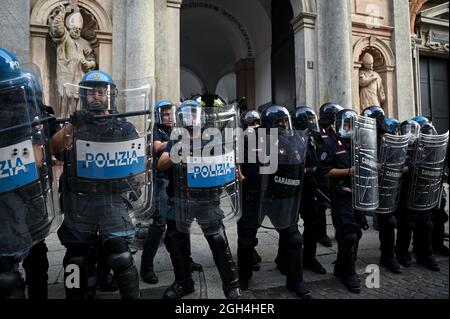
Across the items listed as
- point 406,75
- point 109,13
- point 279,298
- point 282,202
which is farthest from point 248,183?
point 406,75

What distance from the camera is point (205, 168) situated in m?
2.51

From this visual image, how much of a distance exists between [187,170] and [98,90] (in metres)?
0.85

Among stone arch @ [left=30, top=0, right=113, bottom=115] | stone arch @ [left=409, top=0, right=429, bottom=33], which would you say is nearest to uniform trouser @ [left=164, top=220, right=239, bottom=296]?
stone arch @ [left=30, top=0, right=113, bottom=115]

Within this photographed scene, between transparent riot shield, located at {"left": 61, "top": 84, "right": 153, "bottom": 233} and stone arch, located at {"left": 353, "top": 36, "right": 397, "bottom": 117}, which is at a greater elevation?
stone arch, located at {"left": 353, "top": 36, "right": 397, "bottom": 117}

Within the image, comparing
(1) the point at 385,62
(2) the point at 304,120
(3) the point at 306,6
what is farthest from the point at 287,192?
(1) the point at 385,62

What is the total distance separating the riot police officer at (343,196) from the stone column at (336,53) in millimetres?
4434

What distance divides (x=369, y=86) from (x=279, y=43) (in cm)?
285

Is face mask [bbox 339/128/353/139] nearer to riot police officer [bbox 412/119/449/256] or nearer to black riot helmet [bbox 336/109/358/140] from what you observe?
black riot helmet [bbox 336/109/358/140]

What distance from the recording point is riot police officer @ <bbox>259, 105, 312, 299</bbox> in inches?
112

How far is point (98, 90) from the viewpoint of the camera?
2309 mm

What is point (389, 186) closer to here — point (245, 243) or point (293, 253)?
point (293, 253)

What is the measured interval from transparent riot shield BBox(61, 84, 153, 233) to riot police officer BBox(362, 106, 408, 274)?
8.45 ft
